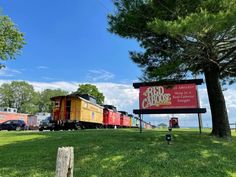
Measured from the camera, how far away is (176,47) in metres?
11.4

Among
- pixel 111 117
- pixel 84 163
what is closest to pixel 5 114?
pixel 111 117

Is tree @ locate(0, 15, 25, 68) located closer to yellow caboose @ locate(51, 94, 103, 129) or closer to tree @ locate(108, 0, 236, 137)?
yellow caboose @ locate(51, 94, 103, 129)

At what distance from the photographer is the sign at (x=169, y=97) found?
48.9 ft

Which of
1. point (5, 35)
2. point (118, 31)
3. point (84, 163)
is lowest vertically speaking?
point (84, 163)

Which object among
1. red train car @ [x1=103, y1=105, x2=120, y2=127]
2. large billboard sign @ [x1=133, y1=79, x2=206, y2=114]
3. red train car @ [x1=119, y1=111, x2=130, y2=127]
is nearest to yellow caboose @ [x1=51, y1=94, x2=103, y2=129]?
red train car @ [x1=103, y1=105, x2=120, y2=127]

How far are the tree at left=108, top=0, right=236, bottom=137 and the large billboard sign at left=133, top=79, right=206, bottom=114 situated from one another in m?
1.31

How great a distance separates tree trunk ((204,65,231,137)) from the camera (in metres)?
12.5

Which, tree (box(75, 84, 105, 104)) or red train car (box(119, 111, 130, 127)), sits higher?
tree (box(75, 84, 105, 104))

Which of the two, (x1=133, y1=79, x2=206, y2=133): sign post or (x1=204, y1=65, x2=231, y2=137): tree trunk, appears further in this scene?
(x1=133, y1=79, x2=206, y2=133): sign post

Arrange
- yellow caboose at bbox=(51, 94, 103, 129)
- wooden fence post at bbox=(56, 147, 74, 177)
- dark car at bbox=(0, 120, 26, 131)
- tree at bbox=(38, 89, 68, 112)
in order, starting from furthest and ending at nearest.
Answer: tree at bbox=(38, 89, 68, 112), dark car at bbox=(0, 120, 26, 131), yellow caboose at bbox=(51, 94, 103, 129), wooden fence post at bbox=(56, 147, 74, 177)

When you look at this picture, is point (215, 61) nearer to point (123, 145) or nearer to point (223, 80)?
point (223, 80)

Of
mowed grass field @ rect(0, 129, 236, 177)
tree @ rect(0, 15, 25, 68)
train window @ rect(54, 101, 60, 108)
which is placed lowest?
mowed grass field @ rect(0, 129, 236, 177)

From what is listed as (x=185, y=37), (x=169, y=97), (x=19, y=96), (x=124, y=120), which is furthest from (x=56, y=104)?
(x=19, y=96)

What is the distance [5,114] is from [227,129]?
45.2 metres
